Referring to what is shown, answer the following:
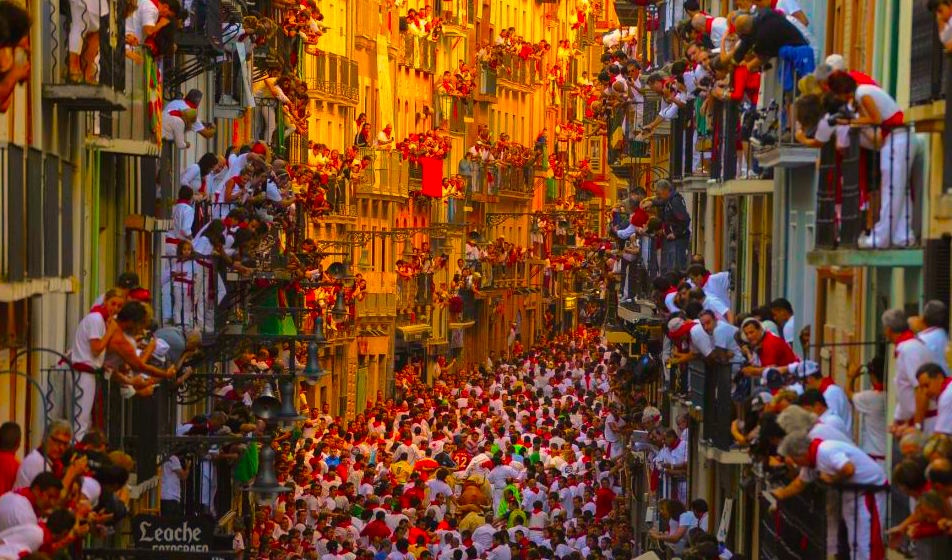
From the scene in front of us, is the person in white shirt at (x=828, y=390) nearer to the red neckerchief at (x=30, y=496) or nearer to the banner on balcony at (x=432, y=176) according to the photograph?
the red neckerchief at (x=30, y=496)

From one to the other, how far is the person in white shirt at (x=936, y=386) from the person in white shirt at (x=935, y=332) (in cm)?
39

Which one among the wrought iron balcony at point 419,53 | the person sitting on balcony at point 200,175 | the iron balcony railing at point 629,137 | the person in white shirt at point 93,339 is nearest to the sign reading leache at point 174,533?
the person in white shirt at point 93,339

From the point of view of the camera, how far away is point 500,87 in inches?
4395

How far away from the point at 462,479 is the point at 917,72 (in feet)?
87.5

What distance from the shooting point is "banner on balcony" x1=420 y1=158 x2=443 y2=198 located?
300 ft

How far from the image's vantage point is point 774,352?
26.5m

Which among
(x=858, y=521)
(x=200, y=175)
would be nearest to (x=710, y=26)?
(x=200, y=175)

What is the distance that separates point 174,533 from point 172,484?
7857 mm

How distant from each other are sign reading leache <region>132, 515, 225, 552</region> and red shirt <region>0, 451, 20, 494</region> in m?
6.12

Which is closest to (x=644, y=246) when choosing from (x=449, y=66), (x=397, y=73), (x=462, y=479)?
(x=462, y=479)

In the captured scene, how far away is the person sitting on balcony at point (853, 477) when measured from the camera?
21703 millimetres

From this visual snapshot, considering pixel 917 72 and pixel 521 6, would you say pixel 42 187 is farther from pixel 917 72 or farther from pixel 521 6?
pixel 521 6

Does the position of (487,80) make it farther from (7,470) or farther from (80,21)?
(7,470)

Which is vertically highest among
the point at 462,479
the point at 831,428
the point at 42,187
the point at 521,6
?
the point at 521,6
